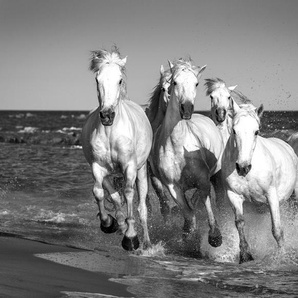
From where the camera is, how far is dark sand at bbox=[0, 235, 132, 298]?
19.7ft

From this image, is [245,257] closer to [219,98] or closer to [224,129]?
[219,98]

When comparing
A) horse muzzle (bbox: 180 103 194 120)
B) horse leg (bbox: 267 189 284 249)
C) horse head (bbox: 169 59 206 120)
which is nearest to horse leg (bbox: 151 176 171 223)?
horse head (bbox: 169 59 206 120)

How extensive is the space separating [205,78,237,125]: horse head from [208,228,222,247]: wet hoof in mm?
1682

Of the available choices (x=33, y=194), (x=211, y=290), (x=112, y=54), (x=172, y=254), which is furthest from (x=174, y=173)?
(x=33, y=194)

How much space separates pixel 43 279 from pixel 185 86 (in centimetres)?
319

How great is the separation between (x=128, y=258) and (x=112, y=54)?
2384 millimetres

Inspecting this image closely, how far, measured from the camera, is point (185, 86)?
878 cm

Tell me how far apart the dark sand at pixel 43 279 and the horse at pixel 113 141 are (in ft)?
4.21

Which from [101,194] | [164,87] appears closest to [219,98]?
[164,87]

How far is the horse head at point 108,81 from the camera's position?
27.3 feet

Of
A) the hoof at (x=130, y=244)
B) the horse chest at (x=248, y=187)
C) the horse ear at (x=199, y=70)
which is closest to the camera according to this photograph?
the horse chest at (x=248, y=187)

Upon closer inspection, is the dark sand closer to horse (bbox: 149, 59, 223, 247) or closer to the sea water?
the sea water

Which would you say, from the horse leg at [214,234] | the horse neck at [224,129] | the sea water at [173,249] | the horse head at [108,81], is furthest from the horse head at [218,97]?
the horse head at [108,81]

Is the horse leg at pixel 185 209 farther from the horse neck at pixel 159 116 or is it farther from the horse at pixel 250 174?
the horse neck at pixel 159 116
